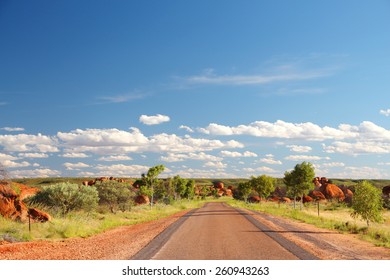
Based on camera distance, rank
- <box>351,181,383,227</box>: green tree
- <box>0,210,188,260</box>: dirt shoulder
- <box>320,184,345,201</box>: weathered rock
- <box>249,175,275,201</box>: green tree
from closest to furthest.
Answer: <box>0,210,188,260</box>: dirt shoulder, <box>351,181,383,227</box>: green tree, <box>249,175,275,201</box>: green tree, <box>320,184,345,201</box>: weathered rock

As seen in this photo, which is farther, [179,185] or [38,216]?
[179,185]

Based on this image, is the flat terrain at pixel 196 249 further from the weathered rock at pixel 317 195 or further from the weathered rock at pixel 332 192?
the weathered rock at pixel 332 192

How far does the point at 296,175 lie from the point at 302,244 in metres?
50.6

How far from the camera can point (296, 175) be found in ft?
218

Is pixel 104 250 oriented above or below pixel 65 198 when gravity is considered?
below

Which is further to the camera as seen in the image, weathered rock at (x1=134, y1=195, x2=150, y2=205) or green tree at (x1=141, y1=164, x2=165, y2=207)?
weathered rock at (x1=134, y1=195, x2=150, y2=205)

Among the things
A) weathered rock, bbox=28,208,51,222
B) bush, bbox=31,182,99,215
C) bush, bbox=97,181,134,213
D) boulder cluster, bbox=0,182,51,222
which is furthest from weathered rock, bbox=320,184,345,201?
boulder cluster, bbox=0,182,51,222

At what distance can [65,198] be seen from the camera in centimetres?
3225

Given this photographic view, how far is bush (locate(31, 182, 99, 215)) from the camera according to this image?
1238 inches

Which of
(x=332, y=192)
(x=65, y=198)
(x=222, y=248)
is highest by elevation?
(x=65, y=198)

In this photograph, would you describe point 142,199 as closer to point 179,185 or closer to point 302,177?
point 179,185

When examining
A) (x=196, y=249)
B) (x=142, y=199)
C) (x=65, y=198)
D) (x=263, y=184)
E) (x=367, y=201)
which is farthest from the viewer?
(x=263, y=184)

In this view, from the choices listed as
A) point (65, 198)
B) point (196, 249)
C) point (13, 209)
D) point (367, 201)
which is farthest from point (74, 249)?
point (367, 201)

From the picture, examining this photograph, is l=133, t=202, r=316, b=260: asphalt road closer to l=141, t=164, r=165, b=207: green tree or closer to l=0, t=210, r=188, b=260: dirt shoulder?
l=0, t=210, r=188, b=260: dirt shoulder
